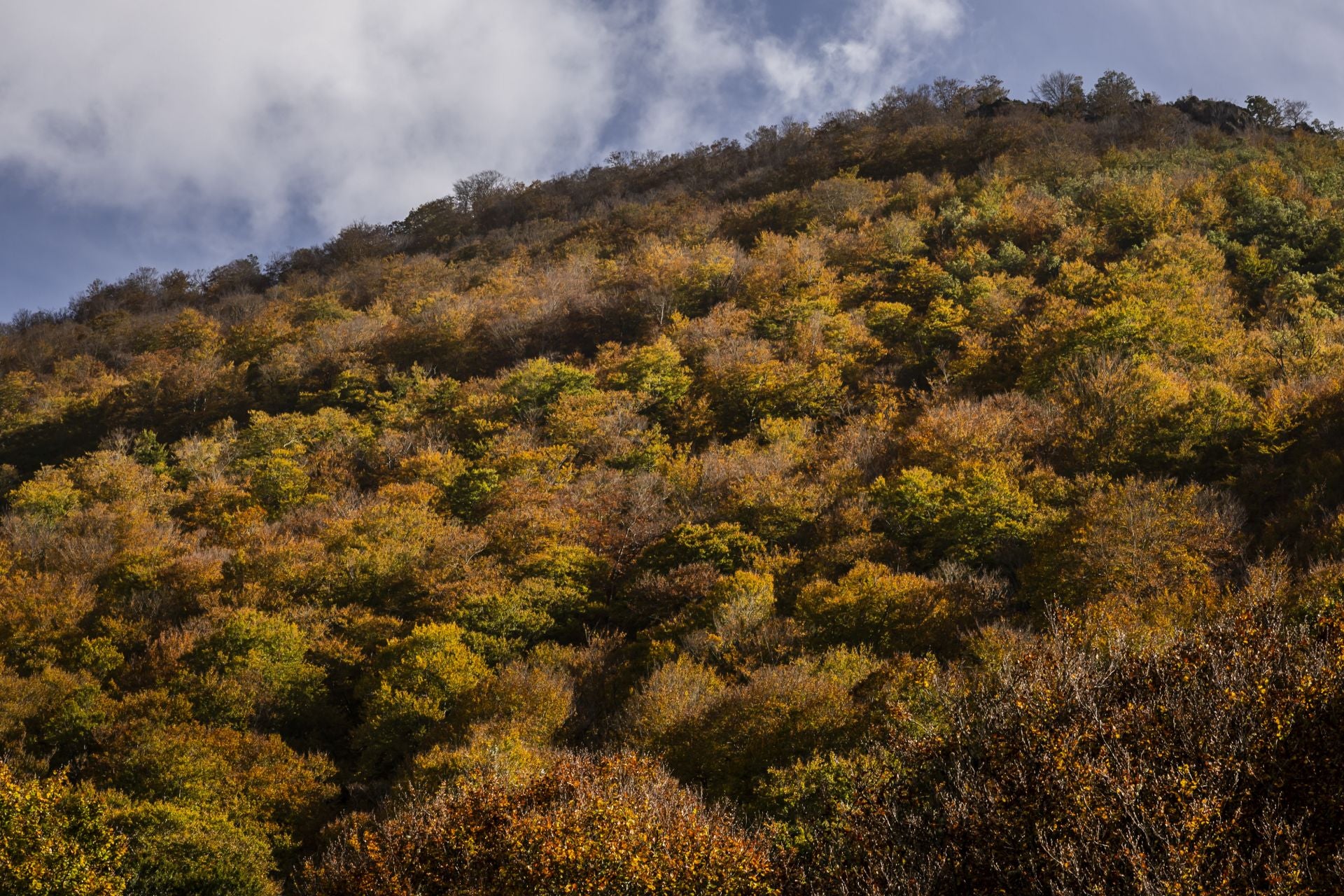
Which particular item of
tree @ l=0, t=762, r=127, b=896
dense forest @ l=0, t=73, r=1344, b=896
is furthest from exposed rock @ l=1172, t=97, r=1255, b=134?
tree @ l=0, t=762, r=127, b=896

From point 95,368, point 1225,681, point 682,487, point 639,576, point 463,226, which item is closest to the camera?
point 1225,681

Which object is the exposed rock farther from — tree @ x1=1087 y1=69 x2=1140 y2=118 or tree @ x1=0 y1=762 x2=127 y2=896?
tree @ x1=0 y1=762 x2=127 y2=896

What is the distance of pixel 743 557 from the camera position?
141 ft

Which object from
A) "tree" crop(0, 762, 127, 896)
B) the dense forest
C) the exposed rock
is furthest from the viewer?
the exposed rock

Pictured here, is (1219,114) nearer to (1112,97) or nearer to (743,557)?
(1112,97)

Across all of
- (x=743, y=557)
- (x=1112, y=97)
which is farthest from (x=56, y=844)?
(x=1112, y=97)

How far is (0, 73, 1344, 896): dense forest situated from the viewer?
15.2 metres

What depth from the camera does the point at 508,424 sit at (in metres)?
65.9

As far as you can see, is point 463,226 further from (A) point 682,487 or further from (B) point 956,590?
(B) point 956,590

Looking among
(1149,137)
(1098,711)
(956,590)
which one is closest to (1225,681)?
(1098,711)

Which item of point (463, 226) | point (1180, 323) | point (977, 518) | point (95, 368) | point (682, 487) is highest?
point (463, 226)

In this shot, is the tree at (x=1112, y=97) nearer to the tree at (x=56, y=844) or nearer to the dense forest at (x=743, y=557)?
the dense forest at (x=743, y=557)

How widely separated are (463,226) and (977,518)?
104406 mm

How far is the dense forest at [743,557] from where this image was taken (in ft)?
49.9
